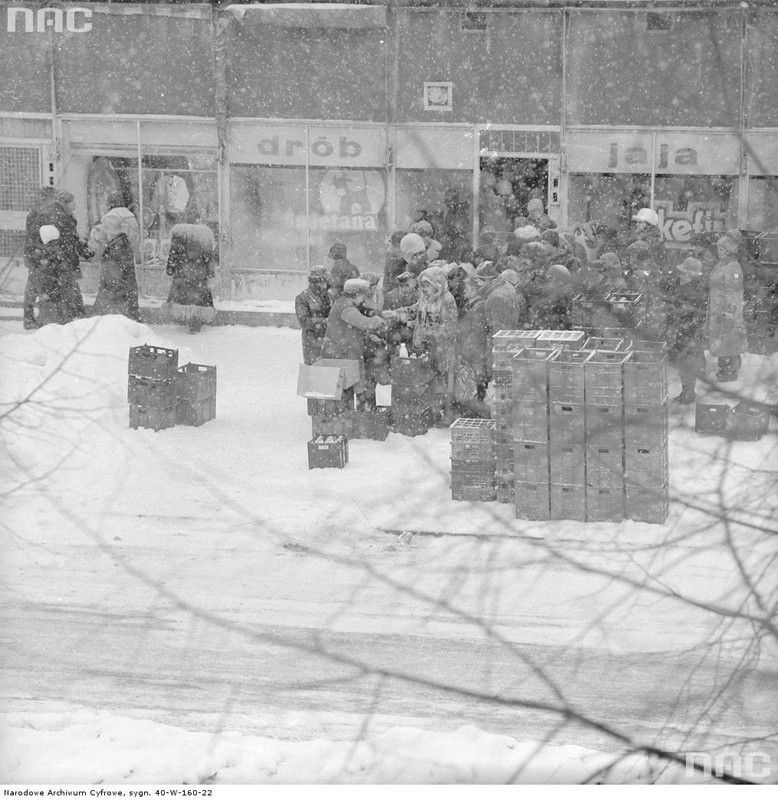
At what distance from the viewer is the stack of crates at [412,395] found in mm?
11484

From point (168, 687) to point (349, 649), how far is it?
107cm

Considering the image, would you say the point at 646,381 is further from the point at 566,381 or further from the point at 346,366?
the point at 346,366

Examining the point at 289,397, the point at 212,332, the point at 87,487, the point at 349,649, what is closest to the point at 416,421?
the point at 289,397

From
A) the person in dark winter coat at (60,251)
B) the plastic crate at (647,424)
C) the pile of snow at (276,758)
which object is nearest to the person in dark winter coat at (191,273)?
the person in dark winter coat at (60,251)

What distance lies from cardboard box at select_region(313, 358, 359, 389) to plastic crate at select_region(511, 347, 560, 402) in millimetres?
2246

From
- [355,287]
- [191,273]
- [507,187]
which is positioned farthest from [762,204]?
[355,287]

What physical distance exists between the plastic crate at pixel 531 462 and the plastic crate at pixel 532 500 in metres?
0.04

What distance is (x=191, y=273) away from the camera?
16125mm

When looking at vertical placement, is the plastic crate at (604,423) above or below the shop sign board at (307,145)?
below

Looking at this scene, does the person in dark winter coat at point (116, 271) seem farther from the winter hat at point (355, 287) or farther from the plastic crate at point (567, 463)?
the plastic crate at point (567, 463)

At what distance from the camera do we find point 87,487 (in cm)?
1059

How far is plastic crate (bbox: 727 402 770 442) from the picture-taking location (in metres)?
6.70

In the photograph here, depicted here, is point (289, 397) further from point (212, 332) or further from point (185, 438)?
point (212, 332)

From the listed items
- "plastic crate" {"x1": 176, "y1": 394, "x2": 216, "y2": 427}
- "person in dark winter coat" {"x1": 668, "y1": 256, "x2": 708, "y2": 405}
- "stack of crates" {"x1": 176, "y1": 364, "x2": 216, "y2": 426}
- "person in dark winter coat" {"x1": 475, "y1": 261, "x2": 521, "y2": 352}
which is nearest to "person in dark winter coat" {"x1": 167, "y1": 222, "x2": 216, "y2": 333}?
"stack of crates" {"x1": 176, "y1": 364, "x2": 216, "y2": 426}
